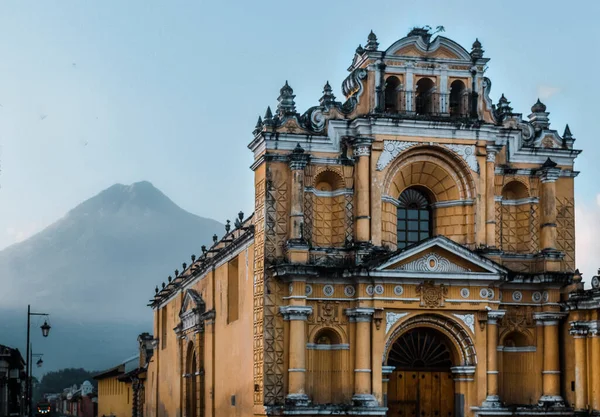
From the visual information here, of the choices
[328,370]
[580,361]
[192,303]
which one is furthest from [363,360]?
[192,303]

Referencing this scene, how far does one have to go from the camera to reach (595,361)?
38312mm

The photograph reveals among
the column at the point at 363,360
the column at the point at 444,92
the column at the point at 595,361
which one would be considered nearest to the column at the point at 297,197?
the column at the point at 363,360

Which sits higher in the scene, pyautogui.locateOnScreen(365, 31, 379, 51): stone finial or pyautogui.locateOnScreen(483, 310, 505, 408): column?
pyautogui.locateOnScreen(365, 31, 379, 51): stone finial

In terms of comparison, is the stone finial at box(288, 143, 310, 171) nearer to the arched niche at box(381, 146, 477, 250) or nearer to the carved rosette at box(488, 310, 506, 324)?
the arched niche at box(381, 146, 477, 250)

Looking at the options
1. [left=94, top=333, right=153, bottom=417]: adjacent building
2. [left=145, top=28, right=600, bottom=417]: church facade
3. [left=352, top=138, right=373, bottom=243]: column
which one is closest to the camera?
[left=145, top=28, right=600, bottom=417]: church facade

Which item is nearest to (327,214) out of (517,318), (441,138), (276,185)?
(276,185)

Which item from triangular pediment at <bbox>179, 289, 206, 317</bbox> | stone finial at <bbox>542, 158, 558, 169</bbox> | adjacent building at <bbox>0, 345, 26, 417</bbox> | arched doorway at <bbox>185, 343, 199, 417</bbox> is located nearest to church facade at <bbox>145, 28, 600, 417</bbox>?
stone finial at <bbox>542, 158, 558, 169</bbox>

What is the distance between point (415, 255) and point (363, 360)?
364cm

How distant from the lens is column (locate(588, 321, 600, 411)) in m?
38.2

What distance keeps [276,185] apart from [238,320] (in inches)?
259

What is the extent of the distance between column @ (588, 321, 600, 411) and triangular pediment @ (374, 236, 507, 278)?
10.7 feet

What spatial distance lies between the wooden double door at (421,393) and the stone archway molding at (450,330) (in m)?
1.05

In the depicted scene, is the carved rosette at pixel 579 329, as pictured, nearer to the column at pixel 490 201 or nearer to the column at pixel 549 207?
the column at pixel 549 207

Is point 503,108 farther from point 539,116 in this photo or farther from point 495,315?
point 495,315
